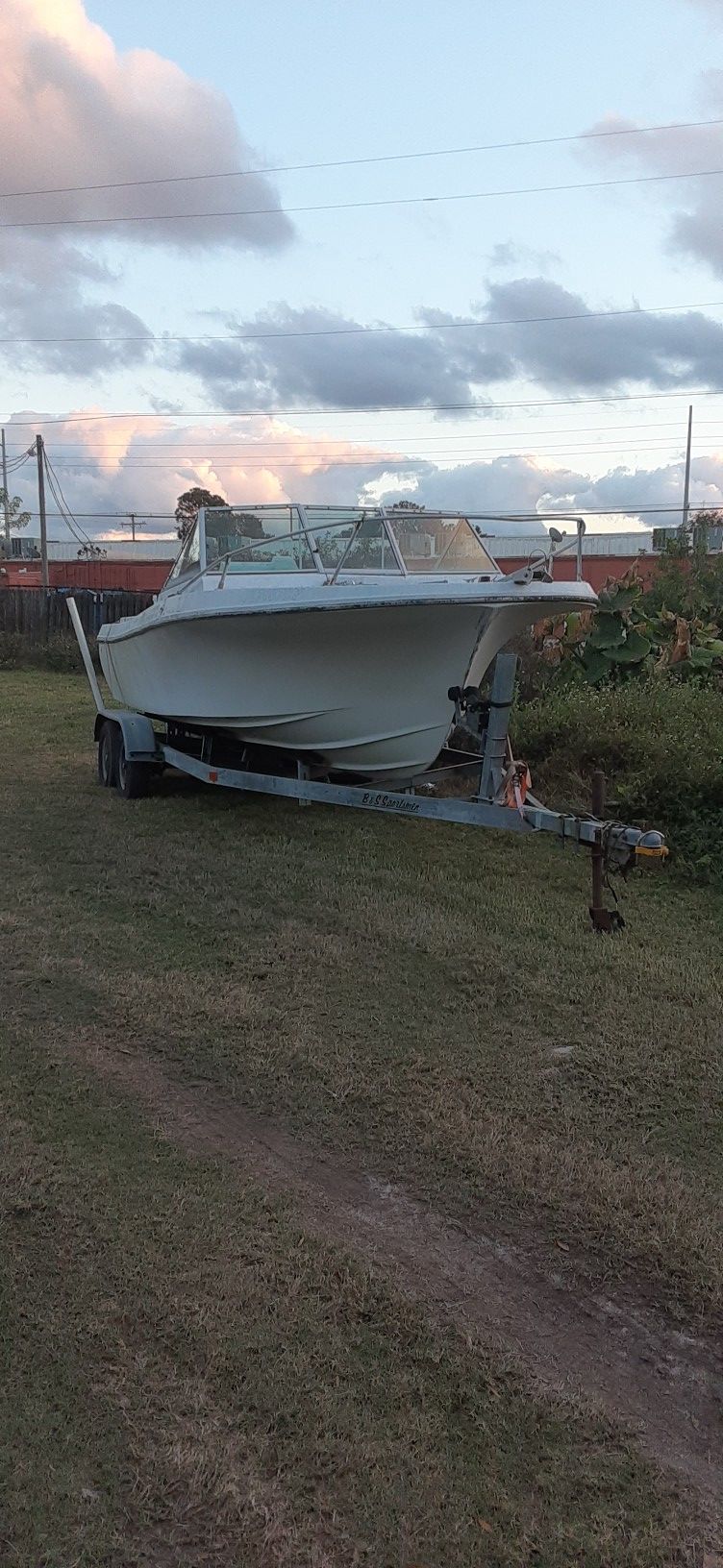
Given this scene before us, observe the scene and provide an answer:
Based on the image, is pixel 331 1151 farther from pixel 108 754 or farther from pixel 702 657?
pixel 702 657

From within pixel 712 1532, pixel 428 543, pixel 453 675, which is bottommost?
pixel 712 1532

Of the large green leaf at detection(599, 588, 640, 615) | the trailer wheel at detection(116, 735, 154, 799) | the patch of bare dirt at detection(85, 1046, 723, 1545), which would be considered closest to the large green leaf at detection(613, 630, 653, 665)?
the large green leaf at detection(599, 588, 640, 615)

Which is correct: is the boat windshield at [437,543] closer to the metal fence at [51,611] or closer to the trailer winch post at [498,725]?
the trailer winch post at [498,725]

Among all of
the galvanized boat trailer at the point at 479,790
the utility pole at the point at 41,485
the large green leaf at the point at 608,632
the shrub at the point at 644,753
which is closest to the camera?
the galvanized boat trailer at the point at 479,790

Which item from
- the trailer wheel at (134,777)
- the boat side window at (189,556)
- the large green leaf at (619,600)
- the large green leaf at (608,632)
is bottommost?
the trailer wheel at (134,777)

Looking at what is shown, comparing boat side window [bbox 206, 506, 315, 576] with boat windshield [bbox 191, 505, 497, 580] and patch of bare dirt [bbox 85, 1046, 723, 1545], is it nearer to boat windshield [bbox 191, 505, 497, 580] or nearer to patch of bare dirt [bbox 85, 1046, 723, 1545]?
boat windshield [bbox 191, 505, 497, 580]

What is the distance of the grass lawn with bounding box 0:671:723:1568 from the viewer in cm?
191

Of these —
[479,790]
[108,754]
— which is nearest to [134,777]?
[108,754]

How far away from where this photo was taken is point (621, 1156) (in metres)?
3.03

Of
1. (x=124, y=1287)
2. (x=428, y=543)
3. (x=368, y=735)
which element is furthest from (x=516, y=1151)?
(x=428, y=543)

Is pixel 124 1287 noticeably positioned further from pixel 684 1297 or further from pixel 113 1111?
pixel 684 1297

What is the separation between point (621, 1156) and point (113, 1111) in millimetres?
1561

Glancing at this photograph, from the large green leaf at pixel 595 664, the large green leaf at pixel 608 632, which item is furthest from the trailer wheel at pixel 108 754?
the large green leaf at pixel 608 632

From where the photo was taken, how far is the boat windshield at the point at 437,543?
6.53 meters
